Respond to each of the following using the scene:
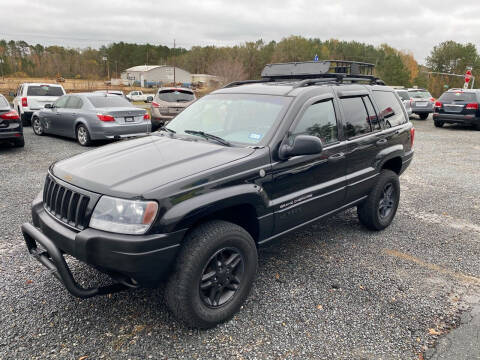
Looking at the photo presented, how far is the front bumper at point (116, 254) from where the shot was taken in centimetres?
236

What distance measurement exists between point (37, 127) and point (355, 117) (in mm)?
11017

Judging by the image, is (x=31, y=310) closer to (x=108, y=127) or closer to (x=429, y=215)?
(x=429, y=215)

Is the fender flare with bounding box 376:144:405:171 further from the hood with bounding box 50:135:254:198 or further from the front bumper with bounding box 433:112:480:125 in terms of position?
the front bumper with bounding box 433:112:480:125

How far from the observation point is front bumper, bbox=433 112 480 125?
50.3ft

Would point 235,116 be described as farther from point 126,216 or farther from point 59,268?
point 59,268

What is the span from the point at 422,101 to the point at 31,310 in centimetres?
2139

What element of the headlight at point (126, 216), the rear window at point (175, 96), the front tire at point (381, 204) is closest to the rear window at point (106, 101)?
the rear window at point (175, 96)

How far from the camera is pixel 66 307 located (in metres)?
3.02

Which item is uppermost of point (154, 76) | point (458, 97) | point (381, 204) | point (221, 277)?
point (154, 76)

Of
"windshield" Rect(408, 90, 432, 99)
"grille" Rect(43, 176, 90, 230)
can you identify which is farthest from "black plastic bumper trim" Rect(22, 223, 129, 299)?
"windshield" Rect(408, 90, 432, 99)

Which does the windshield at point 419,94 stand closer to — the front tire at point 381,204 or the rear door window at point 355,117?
the front tire at point 381,204

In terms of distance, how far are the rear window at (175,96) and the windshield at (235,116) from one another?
8136 mm

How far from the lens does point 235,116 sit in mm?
3629

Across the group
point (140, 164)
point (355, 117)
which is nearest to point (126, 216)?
point (140, 164)
